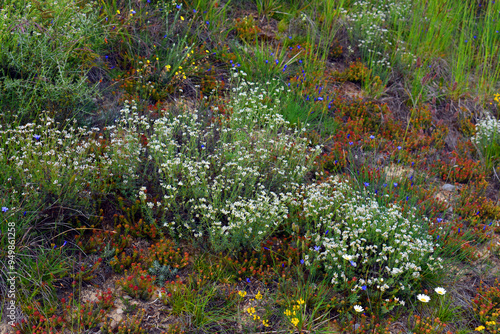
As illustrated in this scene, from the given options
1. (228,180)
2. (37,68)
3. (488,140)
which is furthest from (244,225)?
(488,140)

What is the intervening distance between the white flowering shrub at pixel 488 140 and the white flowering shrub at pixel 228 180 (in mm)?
2679

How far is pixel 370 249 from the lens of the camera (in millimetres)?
3955

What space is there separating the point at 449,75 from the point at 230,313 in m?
6.16

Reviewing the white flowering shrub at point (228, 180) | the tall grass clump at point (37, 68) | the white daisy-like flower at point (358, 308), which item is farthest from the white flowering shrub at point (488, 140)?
the tall grass clump at point (37, 68)

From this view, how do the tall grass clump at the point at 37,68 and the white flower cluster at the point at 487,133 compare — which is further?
the white flower cluster at the point at 487,133

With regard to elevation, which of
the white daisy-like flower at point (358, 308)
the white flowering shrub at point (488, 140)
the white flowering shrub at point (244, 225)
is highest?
the white flowering shrub at point (488, 140)

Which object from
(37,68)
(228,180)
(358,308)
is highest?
(37,68)

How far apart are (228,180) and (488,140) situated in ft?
13.5

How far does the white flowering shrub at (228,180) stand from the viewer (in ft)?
12.6

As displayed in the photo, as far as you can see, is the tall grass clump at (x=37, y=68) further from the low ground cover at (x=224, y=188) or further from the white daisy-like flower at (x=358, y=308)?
the white daisy-like flower at (x=358, y=308)

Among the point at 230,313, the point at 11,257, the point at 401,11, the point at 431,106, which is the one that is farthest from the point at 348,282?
the point at 401,11

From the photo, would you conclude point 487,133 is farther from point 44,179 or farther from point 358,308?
point 44,179

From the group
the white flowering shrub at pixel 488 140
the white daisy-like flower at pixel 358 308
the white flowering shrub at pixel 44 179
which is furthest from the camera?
the white flowering shrub at pixel 488 140

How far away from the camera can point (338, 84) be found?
272 inches
